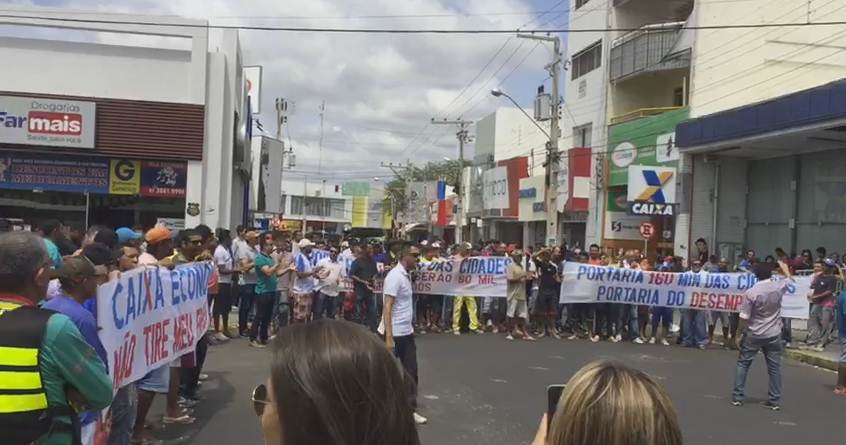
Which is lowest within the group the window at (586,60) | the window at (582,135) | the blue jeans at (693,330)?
the blue jeans at (693,330)

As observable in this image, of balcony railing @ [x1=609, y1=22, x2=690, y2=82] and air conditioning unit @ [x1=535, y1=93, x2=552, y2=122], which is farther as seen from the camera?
air conditioning unit @ [x1=535, y1=93, x2=552, y2=122]

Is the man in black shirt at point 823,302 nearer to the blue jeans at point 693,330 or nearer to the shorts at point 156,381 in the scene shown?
the blue jeans at point 693,330

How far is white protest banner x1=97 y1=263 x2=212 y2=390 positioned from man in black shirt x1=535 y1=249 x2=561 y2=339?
8.80 meters

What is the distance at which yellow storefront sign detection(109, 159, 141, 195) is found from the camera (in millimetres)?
20438

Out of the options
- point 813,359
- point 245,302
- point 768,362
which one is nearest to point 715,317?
point 813,359

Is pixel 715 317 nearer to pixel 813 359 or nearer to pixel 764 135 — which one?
pixel 813 359

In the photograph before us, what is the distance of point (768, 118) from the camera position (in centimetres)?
1961

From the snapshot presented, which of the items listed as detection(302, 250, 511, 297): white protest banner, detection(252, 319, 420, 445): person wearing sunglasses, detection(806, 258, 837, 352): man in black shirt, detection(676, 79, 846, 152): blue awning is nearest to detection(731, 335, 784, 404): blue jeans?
detection(806, 258, 837, 352): man in black shirt

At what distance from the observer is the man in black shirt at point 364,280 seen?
13.7 meters

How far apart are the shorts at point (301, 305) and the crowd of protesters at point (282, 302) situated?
0.06ft

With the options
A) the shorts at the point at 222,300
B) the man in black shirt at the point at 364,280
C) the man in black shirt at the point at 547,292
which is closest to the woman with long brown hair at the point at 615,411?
the shorts at the point at 222,300

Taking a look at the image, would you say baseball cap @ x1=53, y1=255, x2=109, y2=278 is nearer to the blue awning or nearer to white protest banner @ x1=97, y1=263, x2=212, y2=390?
white protest banner @ x1=97, y1=263, x2=212, y2=390

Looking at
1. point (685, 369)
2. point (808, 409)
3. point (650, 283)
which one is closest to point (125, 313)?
point (808, 409)

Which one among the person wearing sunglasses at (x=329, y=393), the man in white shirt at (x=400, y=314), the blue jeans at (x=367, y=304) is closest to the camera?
the person wearing sunglasses at (x=329, y=393)
